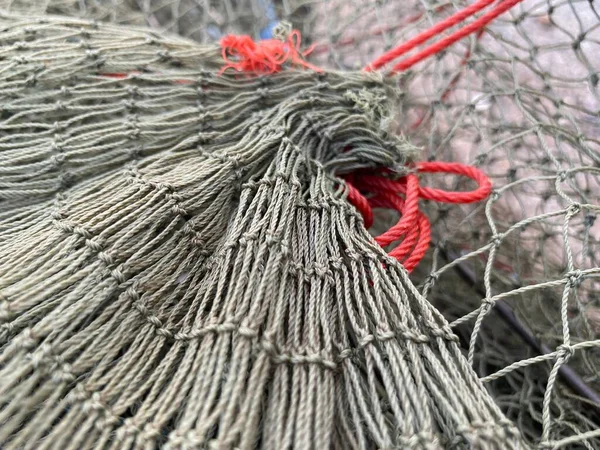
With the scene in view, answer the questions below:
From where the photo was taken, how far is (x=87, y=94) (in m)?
0.72

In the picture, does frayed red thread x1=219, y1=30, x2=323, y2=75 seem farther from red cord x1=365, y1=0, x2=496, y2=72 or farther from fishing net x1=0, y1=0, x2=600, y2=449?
red cord x1=365, y1=0, x2=496, y2=72

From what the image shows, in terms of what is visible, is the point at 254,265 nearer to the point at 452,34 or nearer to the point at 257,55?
the point at 257,55

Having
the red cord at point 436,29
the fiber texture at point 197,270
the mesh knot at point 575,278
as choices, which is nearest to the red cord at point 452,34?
the red cord at point 436,29

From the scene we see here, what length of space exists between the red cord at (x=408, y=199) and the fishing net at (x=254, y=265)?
0.03 metres

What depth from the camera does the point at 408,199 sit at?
71 cm

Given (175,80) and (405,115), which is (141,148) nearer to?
(175,80)

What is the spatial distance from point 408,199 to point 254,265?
28cm

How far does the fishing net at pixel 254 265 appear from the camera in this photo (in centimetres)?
47

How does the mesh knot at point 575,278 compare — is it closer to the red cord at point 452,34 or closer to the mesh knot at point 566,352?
the mesh knot at point 566,352

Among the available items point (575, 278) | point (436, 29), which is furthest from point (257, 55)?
point (575, 278)

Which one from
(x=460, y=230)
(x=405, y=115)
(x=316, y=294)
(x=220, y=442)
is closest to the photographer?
(x=220, y=442)

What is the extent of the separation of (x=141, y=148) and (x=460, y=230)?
576 mm

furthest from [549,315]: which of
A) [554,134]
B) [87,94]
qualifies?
[87,94]

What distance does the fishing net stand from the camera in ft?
1.54
